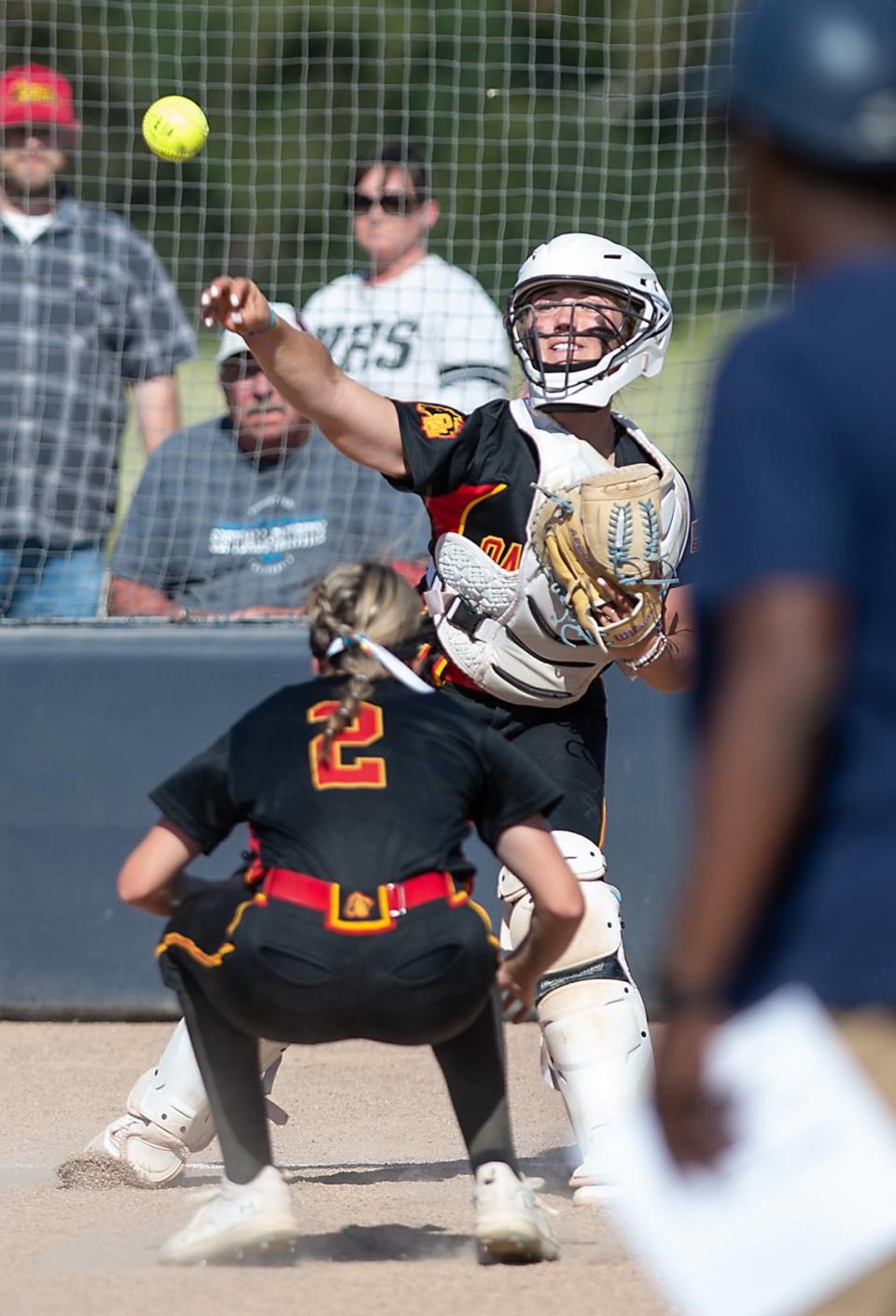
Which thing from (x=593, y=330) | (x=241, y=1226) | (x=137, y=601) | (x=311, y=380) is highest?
(x=593, y=330)

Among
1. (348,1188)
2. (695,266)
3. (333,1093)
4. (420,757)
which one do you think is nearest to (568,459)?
(420,757)

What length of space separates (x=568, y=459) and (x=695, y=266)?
14.4 ft

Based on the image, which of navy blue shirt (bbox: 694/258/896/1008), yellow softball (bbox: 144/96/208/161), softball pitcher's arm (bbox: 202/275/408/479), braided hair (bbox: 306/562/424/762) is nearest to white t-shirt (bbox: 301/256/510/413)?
yellow softball (bbox: 144/96/208/161)

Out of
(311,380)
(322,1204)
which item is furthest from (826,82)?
(322,1204)

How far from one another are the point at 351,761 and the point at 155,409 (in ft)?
14.7

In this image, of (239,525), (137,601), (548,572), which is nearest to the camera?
(548,572)

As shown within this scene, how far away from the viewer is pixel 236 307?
415 centimetres

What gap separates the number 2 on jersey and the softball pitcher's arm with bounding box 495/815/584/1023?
0.25m

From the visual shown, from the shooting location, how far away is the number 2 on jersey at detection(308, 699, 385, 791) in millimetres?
3514

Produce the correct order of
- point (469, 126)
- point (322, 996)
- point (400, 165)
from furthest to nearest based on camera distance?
point (469, 126) < point (400, 165) < point (322, 996)

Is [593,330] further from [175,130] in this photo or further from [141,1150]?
[141,1150]

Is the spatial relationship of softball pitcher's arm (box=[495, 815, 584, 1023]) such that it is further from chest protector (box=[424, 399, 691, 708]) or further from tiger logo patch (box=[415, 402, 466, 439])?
tiger logo patch (box=[415, 402, 466, 439])

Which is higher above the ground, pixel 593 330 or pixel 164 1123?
pixel 593 330

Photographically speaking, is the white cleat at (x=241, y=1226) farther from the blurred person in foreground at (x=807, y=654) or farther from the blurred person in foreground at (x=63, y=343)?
the blurred person in foreground at (x=63, y=343)
